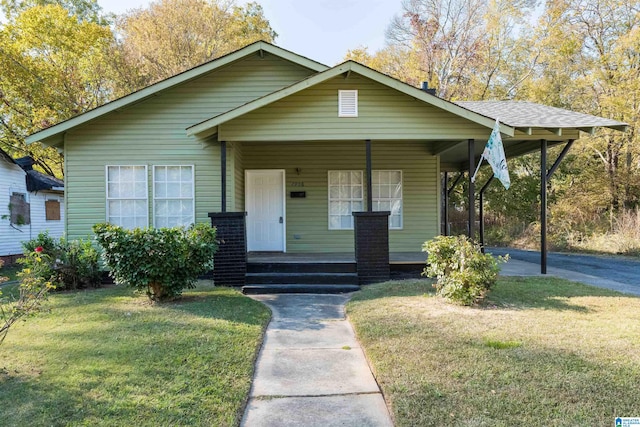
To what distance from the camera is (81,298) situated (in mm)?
6879

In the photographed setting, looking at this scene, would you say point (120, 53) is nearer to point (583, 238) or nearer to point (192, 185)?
point (192, 185)

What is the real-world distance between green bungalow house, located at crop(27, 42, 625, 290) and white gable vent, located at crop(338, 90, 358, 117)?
2 cm

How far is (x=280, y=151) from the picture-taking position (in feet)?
33.5

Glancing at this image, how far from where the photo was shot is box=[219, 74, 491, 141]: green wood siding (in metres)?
7.85

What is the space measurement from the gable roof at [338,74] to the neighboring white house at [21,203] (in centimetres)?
938

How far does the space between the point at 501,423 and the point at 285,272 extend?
559 centimetres

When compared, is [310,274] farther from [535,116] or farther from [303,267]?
[535,116]

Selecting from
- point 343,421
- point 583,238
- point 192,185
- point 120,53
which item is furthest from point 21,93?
point 583,238

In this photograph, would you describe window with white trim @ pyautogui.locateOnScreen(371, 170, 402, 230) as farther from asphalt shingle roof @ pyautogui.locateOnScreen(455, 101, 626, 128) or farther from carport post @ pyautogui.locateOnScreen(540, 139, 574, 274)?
carport post @ pyautogui.locateOnScreen(540, 139, 574, 274)

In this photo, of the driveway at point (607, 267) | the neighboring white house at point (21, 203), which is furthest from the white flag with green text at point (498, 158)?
the neighboring white house at point (21, 203)

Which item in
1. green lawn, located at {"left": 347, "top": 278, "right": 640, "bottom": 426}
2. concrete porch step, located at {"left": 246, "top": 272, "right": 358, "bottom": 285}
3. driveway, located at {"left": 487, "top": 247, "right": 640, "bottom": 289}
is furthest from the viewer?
driveway, located at {"left": 487, "top": 247, "right": 640, "bottom": 289}

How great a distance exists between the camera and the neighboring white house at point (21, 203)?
1287 centimetres

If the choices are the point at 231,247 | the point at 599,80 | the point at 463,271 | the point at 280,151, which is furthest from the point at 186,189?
the point at 599,80

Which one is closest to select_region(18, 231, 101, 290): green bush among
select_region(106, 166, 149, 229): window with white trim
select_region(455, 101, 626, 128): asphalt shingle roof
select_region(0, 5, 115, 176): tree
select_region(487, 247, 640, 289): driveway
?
select_region(106, 166, 149, 229): window with white trim
